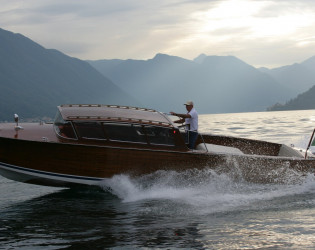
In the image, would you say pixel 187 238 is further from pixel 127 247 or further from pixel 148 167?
pixel 148 167

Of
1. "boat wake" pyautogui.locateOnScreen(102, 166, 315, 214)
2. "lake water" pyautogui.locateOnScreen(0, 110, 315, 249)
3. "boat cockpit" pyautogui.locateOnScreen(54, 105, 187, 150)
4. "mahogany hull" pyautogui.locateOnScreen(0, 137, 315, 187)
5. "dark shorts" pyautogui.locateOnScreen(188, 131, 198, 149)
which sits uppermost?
"boat cockpit" pyautogui.locateOnScreen(54, 105, 187, 150)

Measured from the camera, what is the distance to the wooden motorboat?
10094 mm

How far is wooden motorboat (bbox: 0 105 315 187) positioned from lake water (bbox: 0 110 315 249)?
0.32m

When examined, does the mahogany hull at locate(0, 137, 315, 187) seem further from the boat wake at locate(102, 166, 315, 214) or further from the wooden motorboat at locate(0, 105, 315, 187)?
the boat wake at locate(102, 166, 315, 214)

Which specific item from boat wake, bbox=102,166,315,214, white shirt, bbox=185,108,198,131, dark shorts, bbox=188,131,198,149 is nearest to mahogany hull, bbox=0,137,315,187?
boat wake, bbox=102,166,315,214

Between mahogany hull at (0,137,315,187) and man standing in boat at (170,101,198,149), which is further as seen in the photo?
man standing in boat at (170,101,198,149)

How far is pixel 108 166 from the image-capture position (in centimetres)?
1023

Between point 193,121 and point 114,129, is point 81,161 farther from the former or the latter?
point 193,121

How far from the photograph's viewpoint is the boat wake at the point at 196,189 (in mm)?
10266

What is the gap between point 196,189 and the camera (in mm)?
10734

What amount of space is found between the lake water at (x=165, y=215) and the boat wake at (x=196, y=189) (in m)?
0.02

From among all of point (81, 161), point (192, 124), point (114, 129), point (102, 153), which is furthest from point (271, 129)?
point (81, 161)

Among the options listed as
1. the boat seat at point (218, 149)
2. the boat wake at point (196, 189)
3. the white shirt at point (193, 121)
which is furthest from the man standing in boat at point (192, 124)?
the boat wake at point (196, 189)

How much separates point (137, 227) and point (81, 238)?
1148mm
